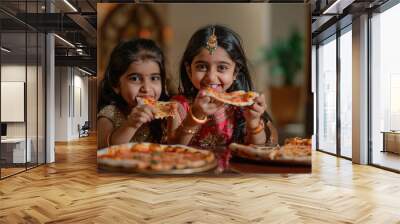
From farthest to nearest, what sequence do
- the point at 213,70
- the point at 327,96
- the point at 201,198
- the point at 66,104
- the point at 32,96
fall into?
the point at 66,104, the point at 327,96, the point at 32,96, the point at 213,70, the point at 201,198

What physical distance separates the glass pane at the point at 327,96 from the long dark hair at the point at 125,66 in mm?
5299

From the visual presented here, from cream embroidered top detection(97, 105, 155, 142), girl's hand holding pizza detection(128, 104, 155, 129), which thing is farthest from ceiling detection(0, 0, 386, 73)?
girl's hand holding pizza detection(128, 104, 155, 129)

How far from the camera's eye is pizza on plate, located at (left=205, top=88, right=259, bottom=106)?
20.8 ft

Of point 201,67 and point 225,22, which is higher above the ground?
point 225,22

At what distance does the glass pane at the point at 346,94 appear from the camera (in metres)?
8.87

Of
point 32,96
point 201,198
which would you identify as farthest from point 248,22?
point 32,96

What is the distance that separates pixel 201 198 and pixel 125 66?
8.57ft

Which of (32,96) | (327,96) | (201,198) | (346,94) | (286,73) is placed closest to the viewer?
(201,198)

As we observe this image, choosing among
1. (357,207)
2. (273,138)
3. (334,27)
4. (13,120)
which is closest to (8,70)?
(13,120)

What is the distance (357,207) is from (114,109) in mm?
3900

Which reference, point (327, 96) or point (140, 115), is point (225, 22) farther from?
point (327, 96)

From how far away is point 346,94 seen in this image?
9.15 m

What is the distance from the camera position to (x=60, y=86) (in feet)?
51.1

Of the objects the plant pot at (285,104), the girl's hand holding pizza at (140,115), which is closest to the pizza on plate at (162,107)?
the girl's hand holding pizza at (140,115)
